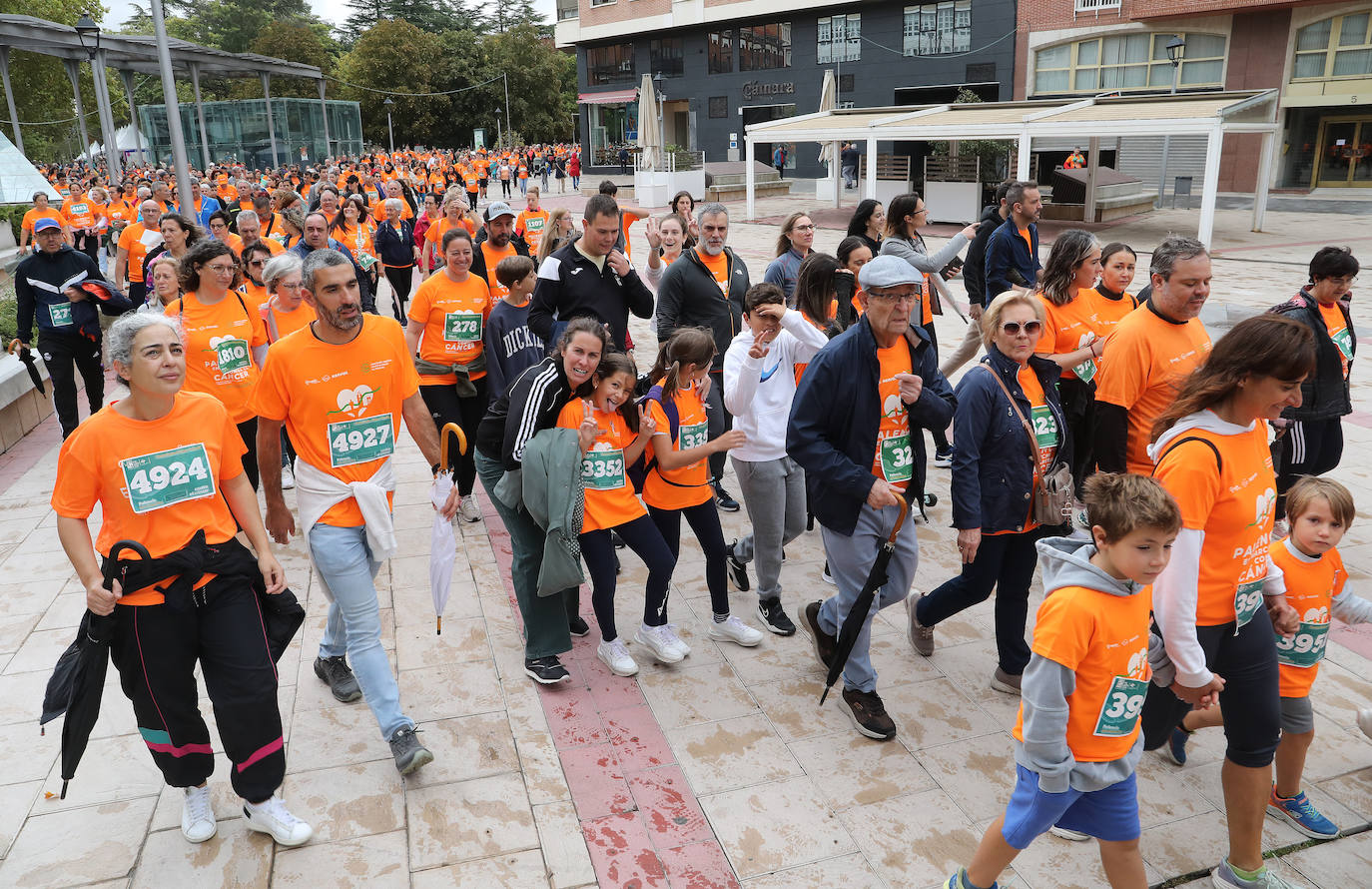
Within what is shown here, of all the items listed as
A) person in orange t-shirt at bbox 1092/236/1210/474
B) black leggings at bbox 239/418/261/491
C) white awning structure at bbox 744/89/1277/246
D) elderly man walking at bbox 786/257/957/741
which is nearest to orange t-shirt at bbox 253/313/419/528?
elderly man walking at bbox 786/257/957/741

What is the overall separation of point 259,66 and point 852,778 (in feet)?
148

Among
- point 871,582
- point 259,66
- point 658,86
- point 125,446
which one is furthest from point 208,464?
point 658,86

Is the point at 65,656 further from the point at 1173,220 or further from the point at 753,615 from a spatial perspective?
the point at 1173,220

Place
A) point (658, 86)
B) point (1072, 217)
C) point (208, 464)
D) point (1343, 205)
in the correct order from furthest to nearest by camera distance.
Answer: point (658, 86) → point (1343, 205) → point (1072, 217) → point (208, 464)

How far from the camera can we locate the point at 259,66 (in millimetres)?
40844

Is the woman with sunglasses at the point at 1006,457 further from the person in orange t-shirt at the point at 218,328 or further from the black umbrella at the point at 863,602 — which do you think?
the person in orange t-shirt at the point at 218,328

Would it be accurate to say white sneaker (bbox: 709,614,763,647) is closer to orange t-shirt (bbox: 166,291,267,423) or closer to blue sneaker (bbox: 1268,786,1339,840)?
blue sneaker (bbox: 1268,786,1339,840)

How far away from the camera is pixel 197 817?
3.57 m

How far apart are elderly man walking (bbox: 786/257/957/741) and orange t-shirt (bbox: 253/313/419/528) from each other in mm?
1743

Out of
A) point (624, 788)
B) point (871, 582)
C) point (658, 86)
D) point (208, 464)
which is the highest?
point (658, 86)

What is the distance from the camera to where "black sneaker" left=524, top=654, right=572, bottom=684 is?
4.57 m

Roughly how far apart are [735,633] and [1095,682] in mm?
2465

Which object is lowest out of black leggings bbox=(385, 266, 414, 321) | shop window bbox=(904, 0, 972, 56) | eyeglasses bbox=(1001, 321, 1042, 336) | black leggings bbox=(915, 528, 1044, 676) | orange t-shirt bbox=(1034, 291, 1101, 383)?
black leggings bbox=(915, 528, 1044, 676)

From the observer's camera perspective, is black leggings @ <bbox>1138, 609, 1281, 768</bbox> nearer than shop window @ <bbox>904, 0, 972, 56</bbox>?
Yes
